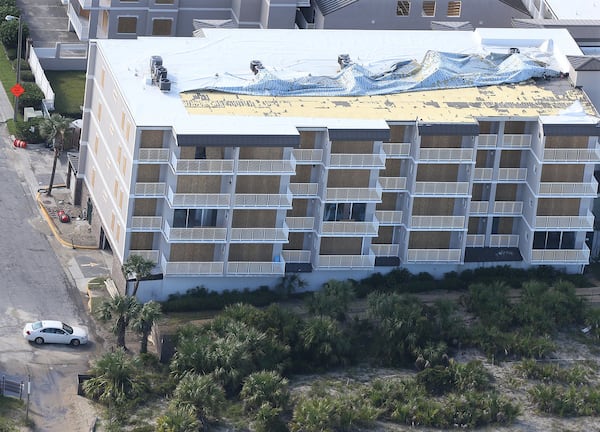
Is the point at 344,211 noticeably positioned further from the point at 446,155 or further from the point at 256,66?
A: the point at 256,66

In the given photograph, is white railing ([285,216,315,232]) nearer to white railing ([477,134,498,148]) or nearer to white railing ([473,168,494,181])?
white railing ([473,168,494,181])

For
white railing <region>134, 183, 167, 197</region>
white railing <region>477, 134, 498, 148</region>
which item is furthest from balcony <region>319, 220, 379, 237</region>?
white railing <region>134, 183, 167, 197</region>

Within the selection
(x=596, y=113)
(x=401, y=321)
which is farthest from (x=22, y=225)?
(x=596, y=113)

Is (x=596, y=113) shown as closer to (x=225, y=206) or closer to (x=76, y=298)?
(x=225, y=206)

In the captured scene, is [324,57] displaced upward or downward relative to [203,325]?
upward

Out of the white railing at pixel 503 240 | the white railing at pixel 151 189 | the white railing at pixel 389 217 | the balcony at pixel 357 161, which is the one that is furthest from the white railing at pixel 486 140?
the white railing at pixel 151 189

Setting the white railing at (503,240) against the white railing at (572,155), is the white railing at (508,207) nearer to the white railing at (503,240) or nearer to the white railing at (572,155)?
the white railing at (503,240)
